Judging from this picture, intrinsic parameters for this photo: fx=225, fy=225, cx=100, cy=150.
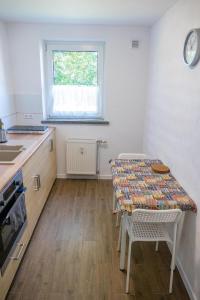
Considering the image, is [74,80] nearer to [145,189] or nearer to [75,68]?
[75,68]

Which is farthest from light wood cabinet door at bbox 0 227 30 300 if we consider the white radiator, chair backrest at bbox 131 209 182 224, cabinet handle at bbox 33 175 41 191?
the white radiator

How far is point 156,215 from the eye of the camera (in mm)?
1557

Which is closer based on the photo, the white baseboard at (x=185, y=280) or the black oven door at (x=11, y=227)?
the black oven door at (x=11, y=227)

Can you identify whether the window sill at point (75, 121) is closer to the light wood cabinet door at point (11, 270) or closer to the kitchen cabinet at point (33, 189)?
the kitchen cabinet at point (33, 189)

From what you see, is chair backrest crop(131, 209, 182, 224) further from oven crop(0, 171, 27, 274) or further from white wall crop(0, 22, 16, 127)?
white wall crop(0, 22, 16, 127)

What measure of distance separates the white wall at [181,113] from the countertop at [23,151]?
4.44ft

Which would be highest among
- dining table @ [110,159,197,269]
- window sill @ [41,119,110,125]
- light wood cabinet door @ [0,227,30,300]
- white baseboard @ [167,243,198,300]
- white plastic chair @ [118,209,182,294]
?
window sill @ [41,119,110,125]

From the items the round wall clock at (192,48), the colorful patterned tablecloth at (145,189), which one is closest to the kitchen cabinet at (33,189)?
the colorful patterned tablecloth at (145,189)

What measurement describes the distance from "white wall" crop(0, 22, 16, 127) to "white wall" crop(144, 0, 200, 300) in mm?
1979

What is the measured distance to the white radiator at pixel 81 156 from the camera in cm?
351

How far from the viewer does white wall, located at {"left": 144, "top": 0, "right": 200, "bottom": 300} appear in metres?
1.65

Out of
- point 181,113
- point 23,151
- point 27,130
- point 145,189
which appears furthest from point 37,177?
point 181,113

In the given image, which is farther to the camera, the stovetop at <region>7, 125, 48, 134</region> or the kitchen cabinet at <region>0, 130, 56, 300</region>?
the stovetop at <region>7, 125, 48, 134</region>

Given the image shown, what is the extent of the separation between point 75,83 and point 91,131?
77cm
